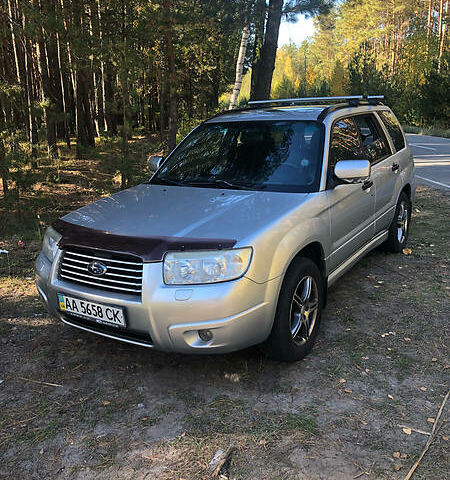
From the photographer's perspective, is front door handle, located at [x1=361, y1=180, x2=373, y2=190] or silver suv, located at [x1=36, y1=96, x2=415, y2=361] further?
front door handle, located at [x1=361, y1=180, x2=373, y2=190]

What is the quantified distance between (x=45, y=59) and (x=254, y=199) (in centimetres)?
1404

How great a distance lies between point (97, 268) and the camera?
298 centimetres

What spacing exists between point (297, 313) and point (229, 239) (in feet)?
2.89

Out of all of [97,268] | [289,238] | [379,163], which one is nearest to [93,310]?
[97,268]

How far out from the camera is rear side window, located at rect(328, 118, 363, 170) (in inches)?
158

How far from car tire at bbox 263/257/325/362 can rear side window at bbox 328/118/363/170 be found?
1.04 m

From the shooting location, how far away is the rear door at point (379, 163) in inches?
187

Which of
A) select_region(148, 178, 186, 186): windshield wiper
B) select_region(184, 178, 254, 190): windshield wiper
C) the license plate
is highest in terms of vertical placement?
select_region(184, 178, 254, 190): windshield wiper

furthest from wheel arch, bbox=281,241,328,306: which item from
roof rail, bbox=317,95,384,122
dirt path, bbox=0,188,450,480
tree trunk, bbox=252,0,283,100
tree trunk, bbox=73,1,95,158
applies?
tree trunk, bbox=73,1,95,158

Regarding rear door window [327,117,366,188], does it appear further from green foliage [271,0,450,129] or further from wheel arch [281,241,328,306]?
green foliage [271,0,450,129]

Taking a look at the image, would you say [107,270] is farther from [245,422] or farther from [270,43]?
[270,43]

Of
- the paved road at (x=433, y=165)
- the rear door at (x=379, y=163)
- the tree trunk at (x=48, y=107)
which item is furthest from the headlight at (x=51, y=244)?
the paved road at (x=433, y=165)

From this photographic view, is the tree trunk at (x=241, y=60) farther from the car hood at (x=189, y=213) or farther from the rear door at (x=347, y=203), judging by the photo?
the car hood at (x=189, y=213)

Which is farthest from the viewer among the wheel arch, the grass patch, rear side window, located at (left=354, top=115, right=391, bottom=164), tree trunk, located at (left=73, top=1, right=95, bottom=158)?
tree trunk, located at (left=73, top=1, right=95, bottom=158)
